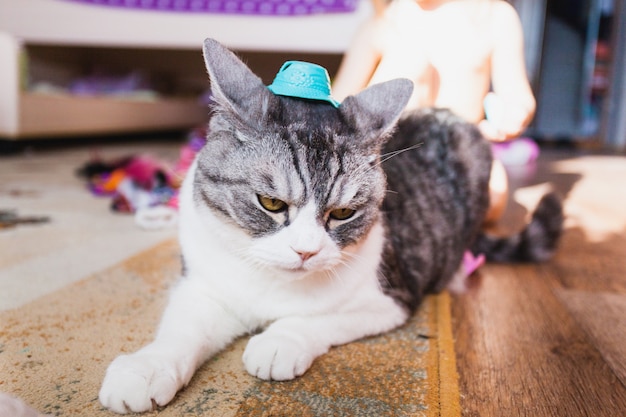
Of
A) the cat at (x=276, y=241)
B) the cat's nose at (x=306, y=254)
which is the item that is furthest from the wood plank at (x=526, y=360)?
the cat's nose at (x=306, y=254)

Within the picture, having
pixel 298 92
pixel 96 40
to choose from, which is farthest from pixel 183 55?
pixel 298 92

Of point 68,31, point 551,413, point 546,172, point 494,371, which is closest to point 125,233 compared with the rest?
point 494,371

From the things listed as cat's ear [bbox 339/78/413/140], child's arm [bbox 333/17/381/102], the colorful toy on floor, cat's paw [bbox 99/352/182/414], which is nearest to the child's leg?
child's arm [bbox 333/17/381/102]

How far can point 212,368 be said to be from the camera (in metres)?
0.88

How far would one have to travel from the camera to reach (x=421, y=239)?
1274 mm

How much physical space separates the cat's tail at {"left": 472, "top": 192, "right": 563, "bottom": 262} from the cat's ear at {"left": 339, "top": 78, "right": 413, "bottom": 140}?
78 centimetres

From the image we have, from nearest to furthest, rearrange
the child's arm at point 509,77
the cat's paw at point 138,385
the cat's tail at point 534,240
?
the cat's paw at point 138,385
the child's arm at point 509,77
the cat's tail at point 534,240

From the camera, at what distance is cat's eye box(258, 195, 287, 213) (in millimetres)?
877

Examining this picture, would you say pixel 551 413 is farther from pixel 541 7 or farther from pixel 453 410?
pixel 541 7

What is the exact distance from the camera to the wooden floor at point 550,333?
33.2 inches

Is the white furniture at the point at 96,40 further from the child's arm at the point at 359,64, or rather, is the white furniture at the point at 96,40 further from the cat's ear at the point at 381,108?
the cat's ear at the point at 381,108

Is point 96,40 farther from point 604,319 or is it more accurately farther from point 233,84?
point 604,319

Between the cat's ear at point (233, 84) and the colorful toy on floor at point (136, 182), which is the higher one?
the cat's ear at point (233, 84)

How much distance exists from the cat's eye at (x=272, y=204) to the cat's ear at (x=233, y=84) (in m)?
0.13
